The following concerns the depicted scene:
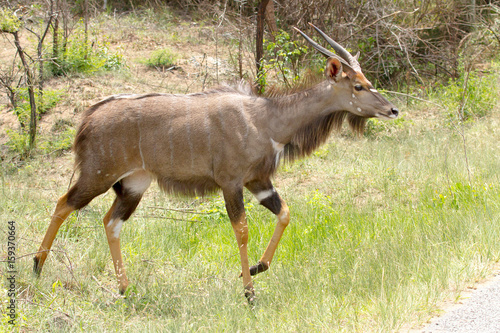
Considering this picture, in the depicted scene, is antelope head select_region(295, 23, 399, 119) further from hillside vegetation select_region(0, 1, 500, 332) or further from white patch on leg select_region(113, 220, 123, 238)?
white patch on leg select_region(113, 220, 123, 238)

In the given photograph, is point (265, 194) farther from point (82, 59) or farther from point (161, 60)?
point (161, 60)

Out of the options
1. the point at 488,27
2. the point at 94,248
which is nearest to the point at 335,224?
the point at 94,248

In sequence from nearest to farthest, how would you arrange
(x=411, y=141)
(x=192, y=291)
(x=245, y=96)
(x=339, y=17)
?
1. (x=192, y=291)
2. (x=245, y=96)
3. (x=411, y=141)
4. (x=339, y=17)

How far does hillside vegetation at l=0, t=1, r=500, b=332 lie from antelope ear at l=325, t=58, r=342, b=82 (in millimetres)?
855

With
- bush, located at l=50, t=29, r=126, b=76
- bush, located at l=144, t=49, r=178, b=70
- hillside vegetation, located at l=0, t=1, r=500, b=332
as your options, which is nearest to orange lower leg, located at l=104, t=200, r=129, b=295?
hillside vegetation, located at l=0, t=1, r=500, b=332

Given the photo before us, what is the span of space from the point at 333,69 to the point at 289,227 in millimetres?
1817

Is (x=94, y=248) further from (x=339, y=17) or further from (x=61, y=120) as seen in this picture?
(x=339, y=17)

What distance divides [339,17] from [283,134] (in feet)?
19.9

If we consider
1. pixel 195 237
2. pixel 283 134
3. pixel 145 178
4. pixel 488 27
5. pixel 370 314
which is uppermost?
pixel 488 27

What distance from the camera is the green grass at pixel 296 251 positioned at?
12.7ft

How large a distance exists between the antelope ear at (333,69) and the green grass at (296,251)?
1517 mm

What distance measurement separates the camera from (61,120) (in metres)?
8.39

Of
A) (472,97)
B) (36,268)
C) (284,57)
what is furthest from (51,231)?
(472,97)

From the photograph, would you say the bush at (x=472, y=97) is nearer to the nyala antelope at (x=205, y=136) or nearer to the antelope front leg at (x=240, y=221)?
the nyala antelope at (x=205, y=136)
